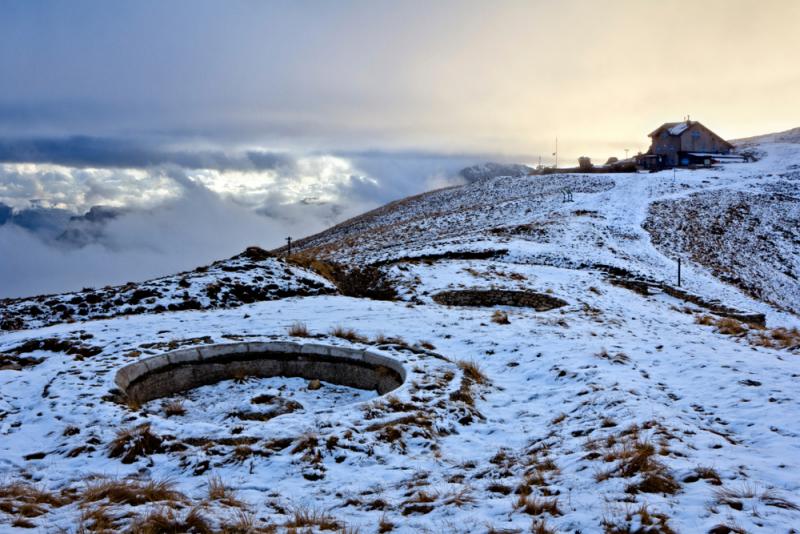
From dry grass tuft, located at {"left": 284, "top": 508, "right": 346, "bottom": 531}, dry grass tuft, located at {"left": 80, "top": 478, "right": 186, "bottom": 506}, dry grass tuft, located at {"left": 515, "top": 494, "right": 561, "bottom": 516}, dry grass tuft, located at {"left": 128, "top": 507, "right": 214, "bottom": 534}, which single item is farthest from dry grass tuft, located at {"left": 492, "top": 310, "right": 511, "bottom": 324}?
dry grass tuft, located at {"left": 128, "top": 507, "right": 214, "bottom": 534}

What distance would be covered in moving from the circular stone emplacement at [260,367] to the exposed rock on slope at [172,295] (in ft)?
17.9

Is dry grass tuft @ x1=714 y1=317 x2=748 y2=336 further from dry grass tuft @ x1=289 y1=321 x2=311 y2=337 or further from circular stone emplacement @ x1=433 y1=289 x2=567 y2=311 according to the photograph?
dry grass tuft @ x1=289 y1=321 x2=311 y2=337

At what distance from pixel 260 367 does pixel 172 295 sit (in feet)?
22.6

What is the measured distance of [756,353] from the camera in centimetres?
1112

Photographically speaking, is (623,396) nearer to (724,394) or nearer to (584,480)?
(724,394)

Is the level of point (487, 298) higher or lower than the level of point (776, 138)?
lower

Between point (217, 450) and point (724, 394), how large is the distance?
26.9 ft

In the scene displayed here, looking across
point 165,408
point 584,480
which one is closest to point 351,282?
point 165,408

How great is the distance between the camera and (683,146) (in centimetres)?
8162

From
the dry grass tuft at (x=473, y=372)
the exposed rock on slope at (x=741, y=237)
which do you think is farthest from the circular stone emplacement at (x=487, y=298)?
the exposed rock on slope at (x=741, y=237)

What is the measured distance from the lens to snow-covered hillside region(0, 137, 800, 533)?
5480mm

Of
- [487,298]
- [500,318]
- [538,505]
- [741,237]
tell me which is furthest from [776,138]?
[538,505]

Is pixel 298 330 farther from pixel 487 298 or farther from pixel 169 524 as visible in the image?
pixel 487 298

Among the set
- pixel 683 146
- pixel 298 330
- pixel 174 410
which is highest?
pixel 683 146
